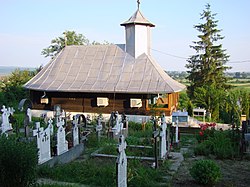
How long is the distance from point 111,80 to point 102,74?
99 cm

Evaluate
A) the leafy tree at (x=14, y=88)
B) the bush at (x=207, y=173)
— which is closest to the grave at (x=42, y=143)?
the bush at (x=207, y=173)

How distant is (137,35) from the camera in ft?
69.4

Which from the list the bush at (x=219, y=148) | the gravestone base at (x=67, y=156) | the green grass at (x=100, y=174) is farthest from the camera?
the bush at (x=219, y=148)

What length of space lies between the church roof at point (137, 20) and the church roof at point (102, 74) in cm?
192

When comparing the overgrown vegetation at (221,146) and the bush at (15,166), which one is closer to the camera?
the bush at (15,166)

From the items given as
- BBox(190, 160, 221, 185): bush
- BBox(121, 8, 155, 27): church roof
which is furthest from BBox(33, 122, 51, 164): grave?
BBox(121, 8, 155, 27): church roof

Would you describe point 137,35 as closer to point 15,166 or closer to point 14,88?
point 14,88

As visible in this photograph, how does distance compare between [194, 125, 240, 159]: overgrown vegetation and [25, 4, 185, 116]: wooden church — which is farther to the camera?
[25, 4, 185, 116]: wooden church

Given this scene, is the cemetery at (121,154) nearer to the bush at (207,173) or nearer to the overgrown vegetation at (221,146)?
the overgrown vegetation at (221,146)

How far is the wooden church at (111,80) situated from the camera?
18.7 metres

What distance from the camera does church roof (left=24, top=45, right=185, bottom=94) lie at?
18.6 meters

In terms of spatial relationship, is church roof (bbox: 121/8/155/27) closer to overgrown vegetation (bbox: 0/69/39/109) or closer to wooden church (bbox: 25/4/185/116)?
wooden church (bbox: 25/4/185/116)

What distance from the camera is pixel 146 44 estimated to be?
2120 cm

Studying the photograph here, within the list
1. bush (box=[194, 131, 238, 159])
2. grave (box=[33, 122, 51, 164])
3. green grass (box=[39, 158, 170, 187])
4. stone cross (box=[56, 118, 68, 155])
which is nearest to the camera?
green grass (box=[39, 158, 170, 187])
